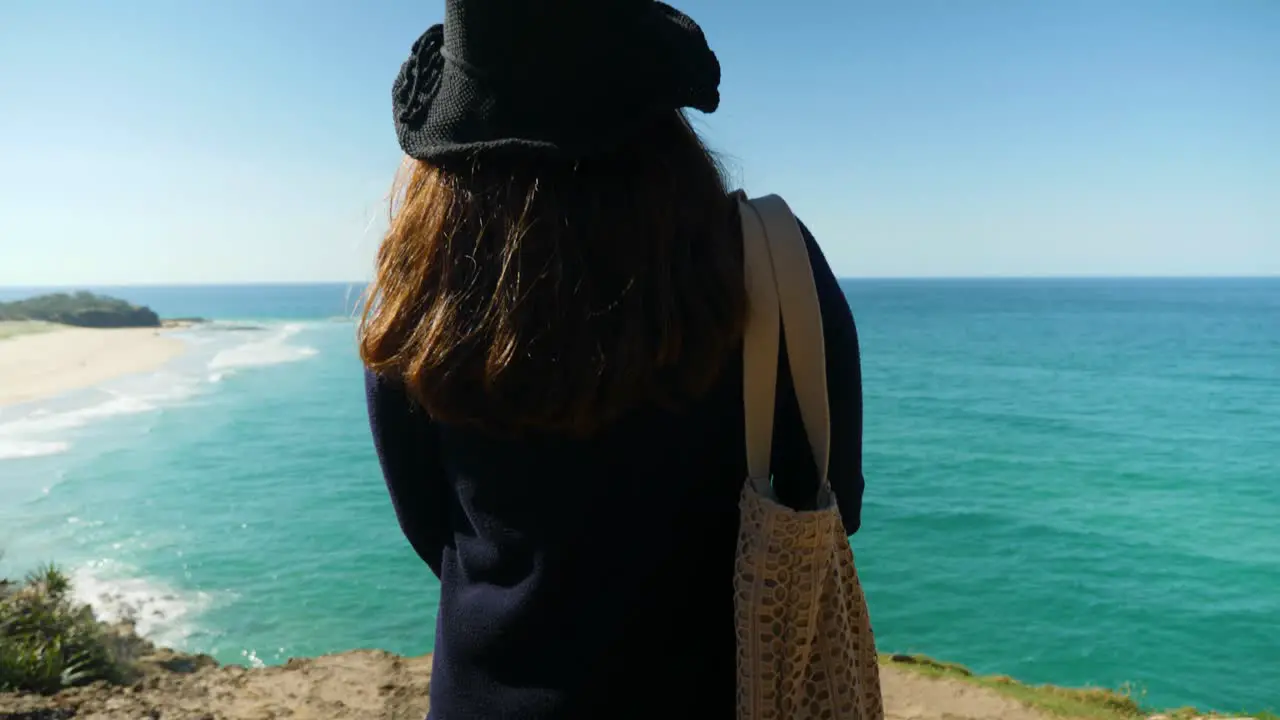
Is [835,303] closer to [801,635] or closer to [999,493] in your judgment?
[801,635]

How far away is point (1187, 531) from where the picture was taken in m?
17.1

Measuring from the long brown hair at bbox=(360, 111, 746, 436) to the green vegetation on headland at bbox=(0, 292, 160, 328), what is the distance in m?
59.6

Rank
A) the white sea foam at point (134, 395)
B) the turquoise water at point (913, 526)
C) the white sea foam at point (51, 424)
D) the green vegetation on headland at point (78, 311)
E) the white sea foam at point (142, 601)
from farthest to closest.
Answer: the green vegetation on headland at point (78, 311), the white sea foam at point (134, 395), the white sea foam at point (51, 424), the turquoise water at point (913, 526), the white sea foam at point (142, 601)

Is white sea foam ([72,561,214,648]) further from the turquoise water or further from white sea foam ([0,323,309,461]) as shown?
white sea foam ([0,323,309,461])

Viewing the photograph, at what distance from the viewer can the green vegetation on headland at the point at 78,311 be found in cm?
5133

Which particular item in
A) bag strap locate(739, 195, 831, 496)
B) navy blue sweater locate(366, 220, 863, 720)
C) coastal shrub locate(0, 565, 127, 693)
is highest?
bag strap locate(739, 195, 831, 496)

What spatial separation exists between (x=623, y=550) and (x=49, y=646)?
583 centimetres

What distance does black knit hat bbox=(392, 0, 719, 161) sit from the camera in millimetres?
966

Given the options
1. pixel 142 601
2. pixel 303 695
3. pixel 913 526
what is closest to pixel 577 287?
pixel 303 695

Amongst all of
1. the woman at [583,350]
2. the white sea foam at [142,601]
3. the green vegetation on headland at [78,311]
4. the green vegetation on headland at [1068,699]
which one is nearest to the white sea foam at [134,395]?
the green vegetation on headland at [78,311]

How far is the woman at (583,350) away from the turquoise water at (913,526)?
1.80 ft

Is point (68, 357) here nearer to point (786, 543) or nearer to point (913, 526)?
point (913, 526)

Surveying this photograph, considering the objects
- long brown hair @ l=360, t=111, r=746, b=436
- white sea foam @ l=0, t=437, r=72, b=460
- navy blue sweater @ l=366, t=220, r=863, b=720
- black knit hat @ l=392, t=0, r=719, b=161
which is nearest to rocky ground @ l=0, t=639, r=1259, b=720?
navy blue sweater @ l=366, t=220, r=863, b=720

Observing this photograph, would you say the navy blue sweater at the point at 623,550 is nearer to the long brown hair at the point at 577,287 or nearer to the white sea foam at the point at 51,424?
the long brown hair at the point at 577,287
